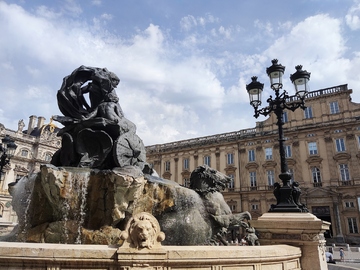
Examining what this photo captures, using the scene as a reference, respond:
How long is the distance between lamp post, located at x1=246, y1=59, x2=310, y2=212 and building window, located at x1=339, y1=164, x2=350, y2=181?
30.0 m

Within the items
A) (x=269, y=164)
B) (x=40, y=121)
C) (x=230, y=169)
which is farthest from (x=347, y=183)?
(x=40, y=121)

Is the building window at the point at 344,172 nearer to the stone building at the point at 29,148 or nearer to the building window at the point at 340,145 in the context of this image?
the building window at the point at 340,145

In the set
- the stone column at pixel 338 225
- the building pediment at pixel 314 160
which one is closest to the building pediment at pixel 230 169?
the building pediment at pixel 314 160

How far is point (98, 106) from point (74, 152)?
1.60 metres

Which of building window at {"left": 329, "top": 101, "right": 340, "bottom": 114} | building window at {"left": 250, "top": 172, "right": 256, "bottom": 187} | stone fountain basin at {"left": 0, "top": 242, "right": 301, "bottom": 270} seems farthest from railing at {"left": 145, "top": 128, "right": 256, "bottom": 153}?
stone fountain basin at {"left": 0, "top": 242, "right": 301, "bottom": 270}

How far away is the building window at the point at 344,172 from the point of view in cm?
3347

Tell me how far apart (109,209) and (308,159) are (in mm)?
34406

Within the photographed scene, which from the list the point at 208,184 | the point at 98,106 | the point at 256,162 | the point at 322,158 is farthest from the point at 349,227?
the point at 98,106

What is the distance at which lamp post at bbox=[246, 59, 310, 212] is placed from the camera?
6.64 meters

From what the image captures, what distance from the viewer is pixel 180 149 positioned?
46531 mm

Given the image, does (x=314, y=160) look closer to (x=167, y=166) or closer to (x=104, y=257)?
(x=167, y=166)

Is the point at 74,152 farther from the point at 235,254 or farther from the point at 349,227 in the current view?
the point at 349,227

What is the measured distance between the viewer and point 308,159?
35875 millimetres

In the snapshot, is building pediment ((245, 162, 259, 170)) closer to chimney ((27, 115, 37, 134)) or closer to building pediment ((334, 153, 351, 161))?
building pediment ((334, 153, 351, 161))
